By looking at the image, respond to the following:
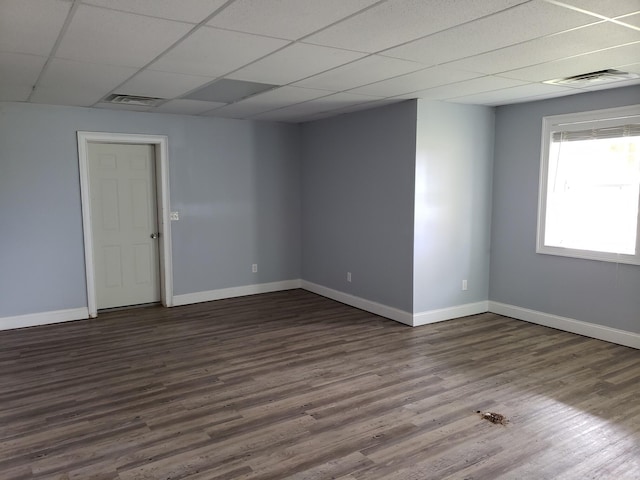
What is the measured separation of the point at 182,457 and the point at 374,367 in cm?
181

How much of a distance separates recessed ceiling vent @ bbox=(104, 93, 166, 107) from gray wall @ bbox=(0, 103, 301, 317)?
605 mm

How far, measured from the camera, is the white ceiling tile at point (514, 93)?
4309mm

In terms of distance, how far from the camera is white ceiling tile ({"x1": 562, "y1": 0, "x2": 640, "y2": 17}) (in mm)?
2244

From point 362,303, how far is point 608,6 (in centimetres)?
409

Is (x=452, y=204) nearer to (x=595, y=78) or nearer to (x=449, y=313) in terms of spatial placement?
(x=449, y=313)

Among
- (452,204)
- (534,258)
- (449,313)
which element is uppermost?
(452,204)

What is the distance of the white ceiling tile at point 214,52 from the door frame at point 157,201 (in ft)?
7.62

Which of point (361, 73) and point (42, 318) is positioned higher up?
point (361, 73)

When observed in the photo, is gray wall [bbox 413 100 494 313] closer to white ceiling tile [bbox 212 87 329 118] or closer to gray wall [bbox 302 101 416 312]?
gray wall [bbox 302 101 416 312]

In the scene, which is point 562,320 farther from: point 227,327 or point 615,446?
point 227,327

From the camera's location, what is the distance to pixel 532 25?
102 inches

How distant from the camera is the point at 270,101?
16.1 feet

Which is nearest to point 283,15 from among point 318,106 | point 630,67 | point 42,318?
point 630,67

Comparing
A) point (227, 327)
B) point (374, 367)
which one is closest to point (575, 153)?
point (374, 367)
